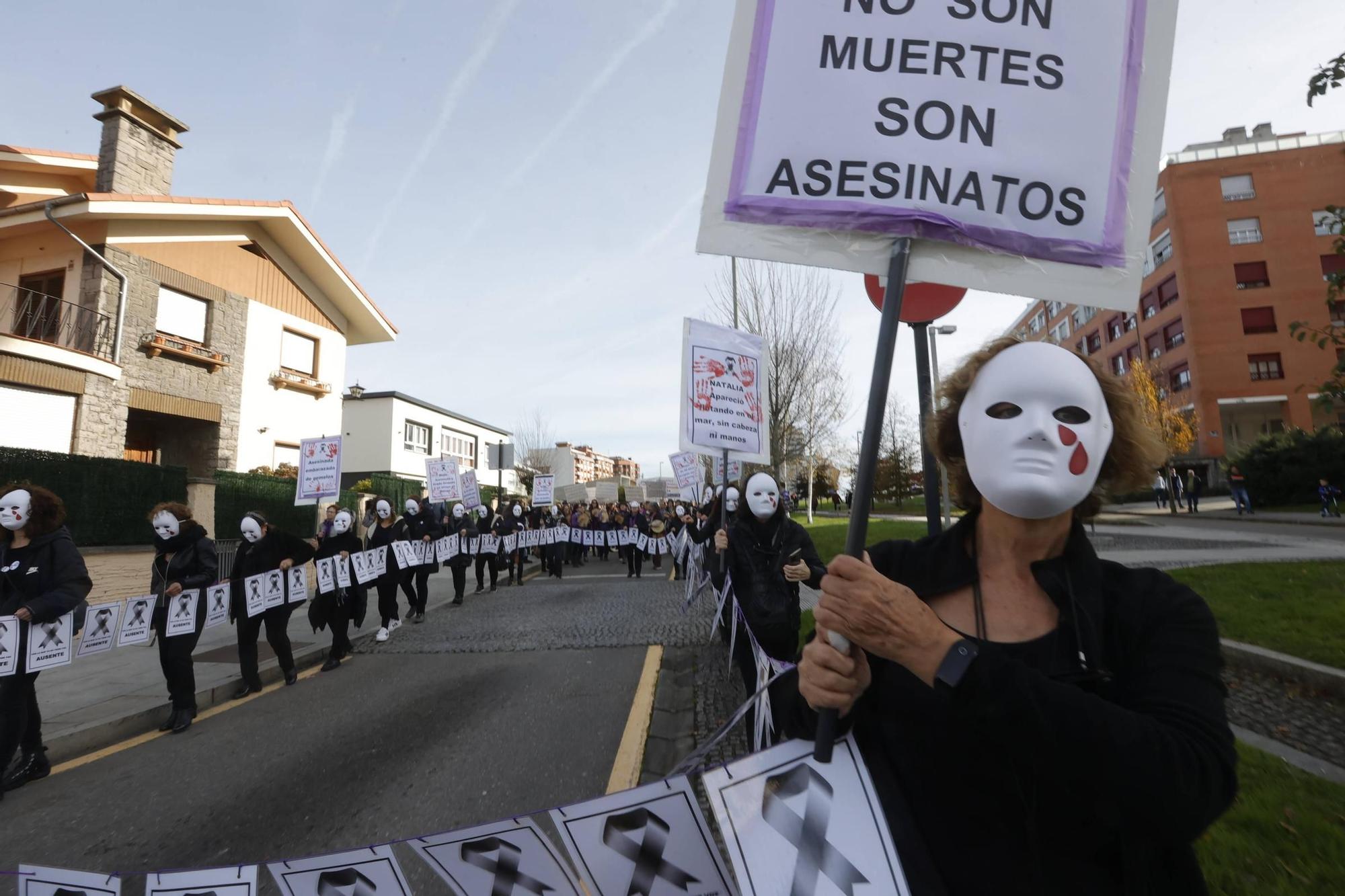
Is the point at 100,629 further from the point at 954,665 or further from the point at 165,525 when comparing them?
the point at 954,665

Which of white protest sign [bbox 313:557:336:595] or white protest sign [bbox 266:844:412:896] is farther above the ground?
white protest sign [bbox 266:844:412:896]

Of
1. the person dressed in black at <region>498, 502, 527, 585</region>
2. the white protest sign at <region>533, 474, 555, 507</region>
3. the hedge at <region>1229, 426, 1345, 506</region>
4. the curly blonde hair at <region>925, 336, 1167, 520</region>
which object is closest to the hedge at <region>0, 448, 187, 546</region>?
the person dressed in black at <region>498, 502, 527, 585</region>

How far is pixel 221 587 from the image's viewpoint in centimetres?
635

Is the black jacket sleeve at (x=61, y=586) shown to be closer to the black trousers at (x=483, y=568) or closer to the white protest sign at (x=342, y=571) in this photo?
the white protest sign at (x=342, y=571)

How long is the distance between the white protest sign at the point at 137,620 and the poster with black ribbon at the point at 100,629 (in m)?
0.05

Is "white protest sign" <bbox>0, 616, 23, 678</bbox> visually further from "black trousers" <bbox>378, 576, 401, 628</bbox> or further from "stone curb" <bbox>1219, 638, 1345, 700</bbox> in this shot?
"stone curb" <bbox>1219, 638, 1345, 700</bbox>

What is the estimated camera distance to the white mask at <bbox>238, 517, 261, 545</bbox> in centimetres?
678

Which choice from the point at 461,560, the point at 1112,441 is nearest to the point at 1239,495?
the point at 461,560

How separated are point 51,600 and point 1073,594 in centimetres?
583

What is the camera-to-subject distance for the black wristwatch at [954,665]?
1080mm

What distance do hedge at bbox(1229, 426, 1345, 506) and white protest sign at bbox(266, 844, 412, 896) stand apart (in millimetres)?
33673

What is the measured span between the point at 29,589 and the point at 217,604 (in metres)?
1.90

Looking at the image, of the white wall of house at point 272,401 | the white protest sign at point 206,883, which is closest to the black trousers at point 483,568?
the white wall of house at point 272,401

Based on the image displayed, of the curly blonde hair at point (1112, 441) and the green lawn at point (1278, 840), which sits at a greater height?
the curly blonde hair at point (1112, 441)
